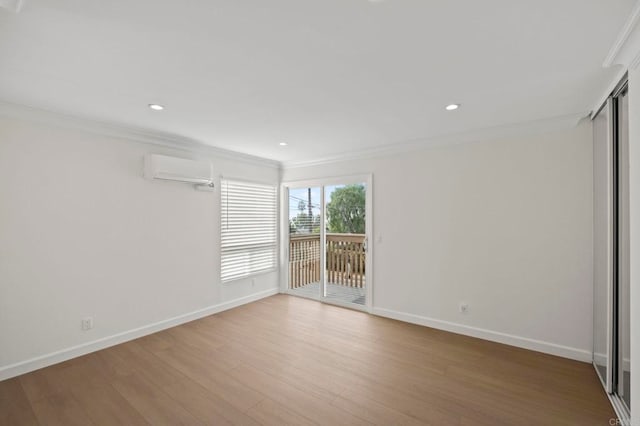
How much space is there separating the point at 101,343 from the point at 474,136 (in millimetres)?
4662

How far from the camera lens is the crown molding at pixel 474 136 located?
2.84m

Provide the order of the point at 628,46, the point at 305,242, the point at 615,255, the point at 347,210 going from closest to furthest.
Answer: the point at 628,46 → the point at 615,255 → the point at 347,210 → the point at 305,242

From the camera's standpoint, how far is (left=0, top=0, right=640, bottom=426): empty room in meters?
1.58

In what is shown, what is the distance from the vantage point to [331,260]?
4.66 m

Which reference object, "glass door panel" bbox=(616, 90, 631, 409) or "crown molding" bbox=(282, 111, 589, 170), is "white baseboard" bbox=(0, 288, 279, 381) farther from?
"glass door panel" bbox=(616, 90, 631, 409)

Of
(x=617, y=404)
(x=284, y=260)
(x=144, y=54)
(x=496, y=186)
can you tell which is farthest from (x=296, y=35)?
(x=284, y=260)

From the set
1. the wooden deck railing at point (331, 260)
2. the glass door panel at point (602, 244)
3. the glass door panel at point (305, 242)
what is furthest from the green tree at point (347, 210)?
the glass door panel at point (602, 244)

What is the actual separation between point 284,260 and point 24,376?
3327 mm

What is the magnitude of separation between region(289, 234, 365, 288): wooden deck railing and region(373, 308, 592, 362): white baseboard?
2.27ft

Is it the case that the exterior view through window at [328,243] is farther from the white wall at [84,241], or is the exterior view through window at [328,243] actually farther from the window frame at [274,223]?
the white wall at [84,241]

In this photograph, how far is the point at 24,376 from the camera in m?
2.50

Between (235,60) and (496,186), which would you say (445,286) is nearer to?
(496,186)

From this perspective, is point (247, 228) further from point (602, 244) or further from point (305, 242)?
point (602, 244)

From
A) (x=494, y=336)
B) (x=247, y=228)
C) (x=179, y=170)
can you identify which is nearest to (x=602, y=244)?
(x=494, y=336)
